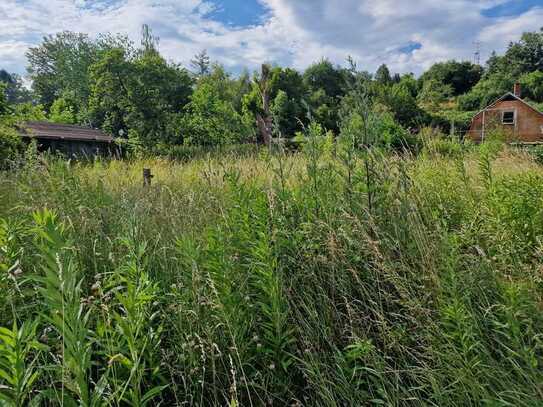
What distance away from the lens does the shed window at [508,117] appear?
35.6 metres

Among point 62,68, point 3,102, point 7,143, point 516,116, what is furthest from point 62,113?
point 516,116

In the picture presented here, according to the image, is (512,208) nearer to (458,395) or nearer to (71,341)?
(458,395)

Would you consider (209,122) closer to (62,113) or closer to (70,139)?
(70,139)

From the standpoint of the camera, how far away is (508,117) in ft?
118

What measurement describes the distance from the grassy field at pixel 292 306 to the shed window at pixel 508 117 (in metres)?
40.9

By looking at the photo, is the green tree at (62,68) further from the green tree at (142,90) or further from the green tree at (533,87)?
the green tree at (533,87)

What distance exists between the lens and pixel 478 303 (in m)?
1.93

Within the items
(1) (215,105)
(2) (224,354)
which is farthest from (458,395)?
(1) (215,105)

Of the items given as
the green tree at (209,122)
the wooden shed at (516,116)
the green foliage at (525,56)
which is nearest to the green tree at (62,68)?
the green tree at (209,122)

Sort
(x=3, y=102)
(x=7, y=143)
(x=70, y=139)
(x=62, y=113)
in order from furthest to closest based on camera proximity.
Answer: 1. (x=62, y=113)
2. (x=70, y=139)
3. (x=3, y=102)
4. (x=7, y=143)

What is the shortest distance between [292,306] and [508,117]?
43843mm

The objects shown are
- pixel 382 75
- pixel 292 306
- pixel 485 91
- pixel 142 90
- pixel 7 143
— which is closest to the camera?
pixel 292 306

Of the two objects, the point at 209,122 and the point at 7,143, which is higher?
the point at 209,122

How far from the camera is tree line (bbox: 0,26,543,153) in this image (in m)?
4.35
